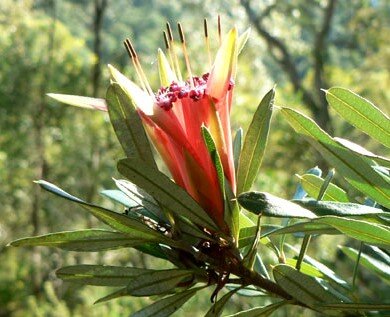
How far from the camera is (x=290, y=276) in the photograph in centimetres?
51

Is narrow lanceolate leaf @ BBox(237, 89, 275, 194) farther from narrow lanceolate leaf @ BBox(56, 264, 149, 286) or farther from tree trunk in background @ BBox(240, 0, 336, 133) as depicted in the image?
tree trunk in background @ BBox(240, 0, 336, 133)

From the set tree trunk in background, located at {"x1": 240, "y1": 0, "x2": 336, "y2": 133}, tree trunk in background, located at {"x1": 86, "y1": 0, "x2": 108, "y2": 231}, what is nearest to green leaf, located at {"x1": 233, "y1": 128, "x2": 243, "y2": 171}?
tree trunk in background, located at {"x1": 86, "y1": 0, "x2": 108, "y2": 231}

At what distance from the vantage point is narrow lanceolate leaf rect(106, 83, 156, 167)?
1.61ft

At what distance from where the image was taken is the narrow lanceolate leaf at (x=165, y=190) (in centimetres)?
48

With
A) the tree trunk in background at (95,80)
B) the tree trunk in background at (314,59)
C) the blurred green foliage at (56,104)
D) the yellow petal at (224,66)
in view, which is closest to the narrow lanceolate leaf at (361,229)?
the yellow petal at (224,66)

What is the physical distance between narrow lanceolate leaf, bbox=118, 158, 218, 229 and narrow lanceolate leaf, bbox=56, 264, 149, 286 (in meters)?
0.07

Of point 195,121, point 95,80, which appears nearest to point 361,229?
point 195,121

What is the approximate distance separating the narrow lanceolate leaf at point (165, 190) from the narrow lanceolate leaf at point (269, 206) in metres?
0.04

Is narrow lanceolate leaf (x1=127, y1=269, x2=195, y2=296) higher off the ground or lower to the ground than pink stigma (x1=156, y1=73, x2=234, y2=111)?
lower

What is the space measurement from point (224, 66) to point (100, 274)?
18 cm

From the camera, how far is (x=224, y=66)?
18.8 inches

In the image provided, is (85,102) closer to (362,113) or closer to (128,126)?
(128,126)

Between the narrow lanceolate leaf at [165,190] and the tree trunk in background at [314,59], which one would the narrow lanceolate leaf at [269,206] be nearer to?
the narrow lanceolate leaf at [165,190]

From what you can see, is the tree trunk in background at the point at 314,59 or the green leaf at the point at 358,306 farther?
the tree trunk in background at the point at 314,59
